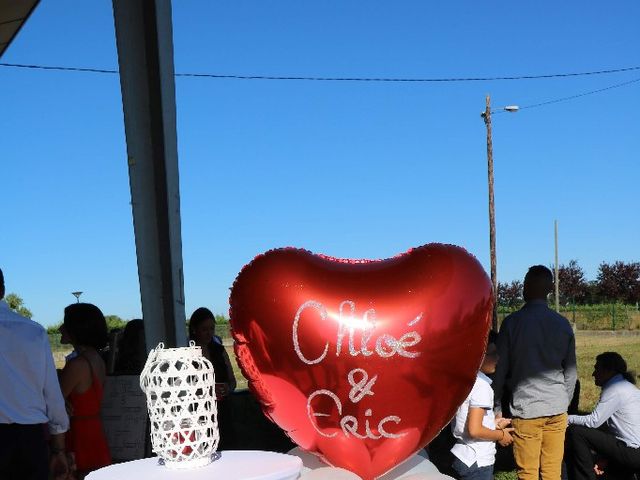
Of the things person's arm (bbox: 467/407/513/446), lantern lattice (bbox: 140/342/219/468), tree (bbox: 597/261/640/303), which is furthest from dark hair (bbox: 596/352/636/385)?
tree (bbox: 597/261/640/303)

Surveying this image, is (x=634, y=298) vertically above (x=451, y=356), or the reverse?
(x=451, y=356)

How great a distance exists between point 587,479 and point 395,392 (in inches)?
117

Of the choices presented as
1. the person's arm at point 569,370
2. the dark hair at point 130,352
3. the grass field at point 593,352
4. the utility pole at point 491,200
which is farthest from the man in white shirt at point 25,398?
the utility pole at point 491,200

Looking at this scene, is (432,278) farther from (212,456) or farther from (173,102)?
(173,102)

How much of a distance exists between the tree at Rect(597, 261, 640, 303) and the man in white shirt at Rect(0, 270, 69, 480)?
41730 mm

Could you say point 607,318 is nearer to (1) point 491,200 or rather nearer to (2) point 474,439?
(1) point 491,200

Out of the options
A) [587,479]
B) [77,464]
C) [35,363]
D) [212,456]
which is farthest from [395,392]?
[587,479]

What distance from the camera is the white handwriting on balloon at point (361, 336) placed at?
7.89 feet

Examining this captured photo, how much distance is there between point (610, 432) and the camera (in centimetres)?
484

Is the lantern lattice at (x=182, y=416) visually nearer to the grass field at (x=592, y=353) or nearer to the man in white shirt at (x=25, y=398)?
the man in white shirt at (x=25, y=398)

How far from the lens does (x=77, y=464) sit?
3.43 metres

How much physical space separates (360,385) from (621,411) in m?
3.00

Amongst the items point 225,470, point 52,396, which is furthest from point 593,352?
point 225,470

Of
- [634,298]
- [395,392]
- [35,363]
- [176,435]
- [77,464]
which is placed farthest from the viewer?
[634,298]
